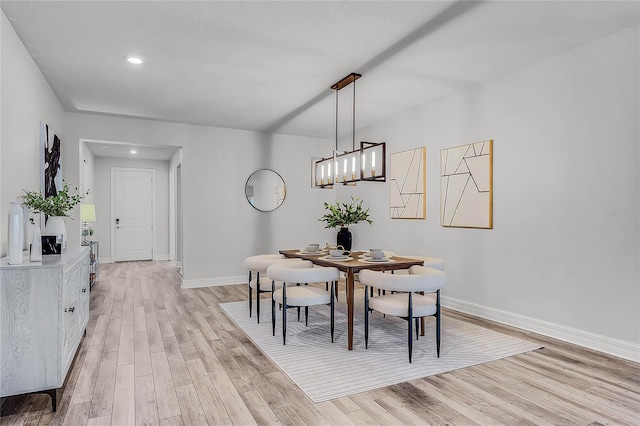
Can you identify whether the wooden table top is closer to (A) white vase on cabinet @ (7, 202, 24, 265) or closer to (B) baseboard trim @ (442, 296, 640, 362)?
(B) baseboard trim @ (442, 296, 640, 362)

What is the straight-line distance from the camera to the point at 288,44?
10.5 ft

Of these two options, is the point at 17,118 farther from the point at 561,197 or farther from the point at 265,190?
the point at 561,197

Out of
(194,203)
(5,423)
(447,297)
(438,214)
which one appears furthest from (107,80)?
(447,297)

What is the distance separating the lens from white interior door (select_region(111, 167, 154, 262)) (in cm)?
909

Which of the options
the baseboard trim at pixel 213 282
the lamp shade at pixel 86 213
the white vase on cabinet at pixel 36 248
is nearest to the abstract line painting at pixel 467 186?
the baseboard trim at pixel 213 282

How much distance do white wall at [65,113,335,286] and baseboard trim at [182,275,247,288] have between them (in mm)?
15

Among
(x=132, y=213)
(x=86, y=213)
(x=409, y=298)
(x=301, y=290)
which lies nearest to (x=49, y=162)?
(x=86, y=213)

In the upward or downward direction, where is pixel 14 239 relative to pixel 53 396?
upward

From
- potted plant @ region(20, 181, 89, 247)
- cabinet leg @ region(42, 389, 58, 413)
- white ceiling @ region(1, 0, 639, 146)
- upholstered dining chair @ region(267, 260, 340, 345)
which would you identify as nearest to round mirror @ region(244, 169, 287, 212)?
white ceiling @ region(1, 0, 639, 146)

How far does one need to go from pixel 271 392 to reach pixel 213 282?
12.9 feet

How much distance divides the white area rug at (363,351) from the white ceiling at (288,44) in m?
2.51

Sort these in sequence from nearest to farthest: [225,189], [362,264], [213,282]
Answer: [362,264]
[213,282]
[225,189]

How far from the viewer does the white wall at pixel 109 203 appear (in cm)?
891

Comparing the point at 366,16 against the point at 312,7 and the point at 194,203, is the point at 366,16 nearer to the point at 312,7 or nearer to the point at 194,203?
the point at 312,7
